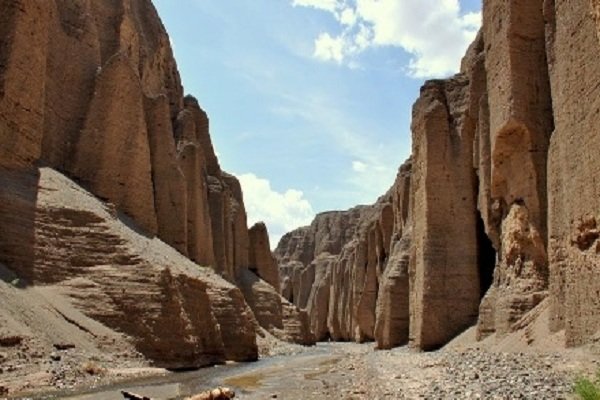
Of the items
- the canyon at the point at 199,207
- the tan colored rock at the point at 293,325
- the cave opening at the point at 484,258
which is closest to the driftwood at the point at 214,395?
the canyon at the point at 199,207

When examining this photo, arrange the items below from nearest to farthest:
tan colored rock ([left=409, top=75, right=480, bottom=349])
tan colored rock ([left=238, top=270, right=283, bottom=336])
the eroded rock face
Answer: tan colored rock ([left=409, top=75, right=480, bottom=349]) → the eroded rock face → tan colored rock ([left=238, top=270, right=283, bottom=336])

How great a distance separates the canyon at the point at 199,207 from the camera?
20750mm

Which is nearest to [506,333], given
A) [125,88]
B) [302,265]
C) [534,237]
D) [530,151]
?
[534,237]

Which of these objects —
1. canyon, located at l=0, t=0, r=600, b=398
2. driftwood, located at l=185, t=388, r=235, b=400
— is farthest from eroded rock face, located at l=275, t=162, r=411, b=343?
driftwood, located at l=185, t=388, r=235, b=400

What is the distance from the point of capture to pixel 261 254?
76.0m

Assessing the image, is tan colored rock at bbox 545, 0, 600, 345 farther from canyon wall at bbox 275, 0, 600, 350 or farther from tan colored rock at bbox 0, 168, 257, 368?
tan colored rock at bbox 0, 168, 257, 368

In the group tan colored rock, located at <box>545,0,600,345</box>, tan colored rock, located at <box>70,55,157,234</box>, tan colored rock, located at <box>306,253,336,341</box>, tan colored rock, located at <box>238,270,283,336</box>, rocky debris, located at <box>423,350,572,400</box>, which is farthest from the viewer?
tan colored rock, located at <box>306,253,336,341</box>

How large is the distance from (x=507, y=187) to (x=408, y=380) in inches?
523

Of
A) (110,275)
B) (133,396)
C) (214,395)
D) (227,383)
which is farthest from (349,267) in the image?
(133,396)

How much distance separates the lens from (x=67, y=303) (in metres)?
28.5

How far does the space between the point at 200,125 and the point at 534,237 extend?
43.4 metres

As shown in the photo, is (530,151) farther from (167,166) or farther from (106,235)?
(167,166)

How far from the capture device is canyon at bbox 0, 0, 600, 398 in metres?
20.8

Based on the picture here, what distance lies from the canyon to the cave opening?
0.08 meters
